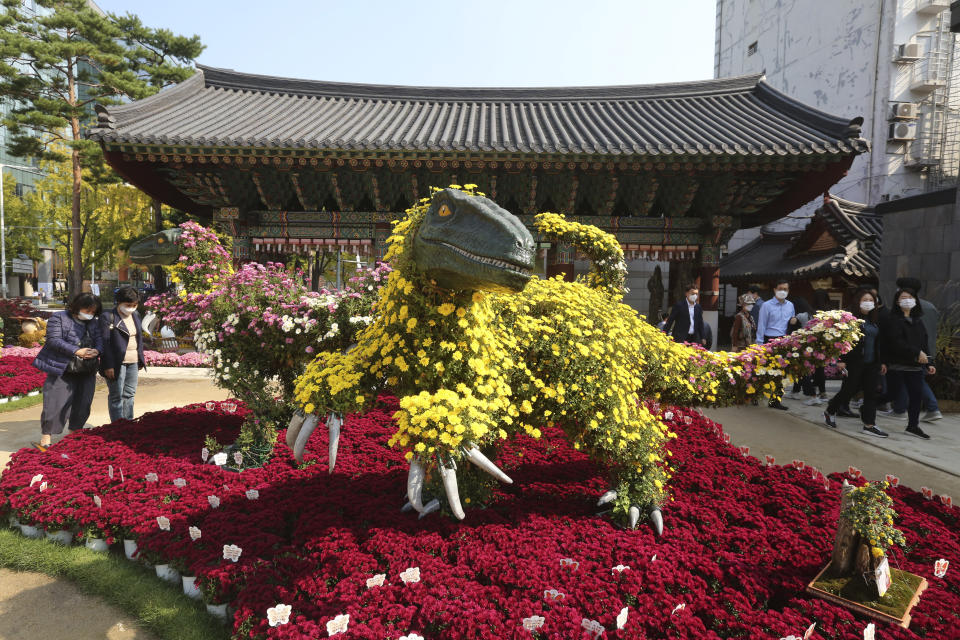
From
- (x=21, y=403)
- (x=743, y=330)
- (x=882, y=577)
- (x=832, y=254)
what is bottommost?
(x=21, y=403)

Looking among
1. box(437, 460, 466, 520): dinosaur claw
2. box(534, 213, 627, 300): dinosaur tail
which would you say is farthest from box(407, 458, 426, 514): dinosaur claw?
box(534, 213, 627, 300): dinosaur tail

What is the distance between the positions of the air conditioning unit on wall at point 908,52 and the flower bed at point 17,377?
80.5 feet

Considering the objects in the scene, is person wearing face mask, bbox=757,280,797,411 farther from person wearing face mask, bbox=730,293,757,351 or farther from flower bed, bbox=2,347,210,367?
flower bed, bbox=2,347,210,367

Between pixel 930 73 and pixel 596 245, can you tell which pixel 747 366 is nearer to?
pixel 596 245

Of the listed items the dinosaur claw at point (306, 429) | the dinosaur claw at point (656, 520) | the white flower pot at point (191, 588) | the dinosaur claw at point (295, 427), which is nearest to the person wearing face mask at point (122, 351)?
the white flower pot at point (191, 588)

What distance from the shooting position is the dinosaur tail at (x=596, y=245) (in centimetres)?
379

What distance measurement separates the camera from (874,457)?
5008 mm

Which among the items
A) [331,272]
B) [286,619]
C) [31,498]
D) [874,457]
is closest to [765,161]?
[874,457]

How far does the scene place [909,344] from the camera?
569cm

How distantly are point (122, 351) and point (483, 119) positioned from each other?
332 inches

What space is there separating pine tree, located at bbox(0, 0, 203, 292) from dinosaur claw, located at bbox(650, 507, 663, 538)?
2056 cm

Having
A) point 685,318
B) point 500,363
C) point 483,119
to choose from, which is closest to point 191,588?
point 500,363

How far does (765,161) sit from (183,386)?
33.9ft

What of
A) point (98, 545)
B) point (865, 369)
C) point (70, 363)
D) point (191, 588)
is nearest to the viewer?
point (191, 588)
